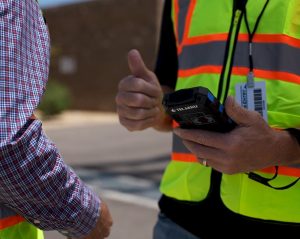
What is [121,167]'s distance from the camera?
994 centimetres

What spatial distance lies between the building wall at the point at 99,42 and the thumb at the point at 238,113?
21.8 meters

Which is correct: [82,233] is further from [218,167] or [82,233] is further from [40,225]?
[218,167]

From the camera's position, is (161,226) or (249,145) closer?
(249,145)

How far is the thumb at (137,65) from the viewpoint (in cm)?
199

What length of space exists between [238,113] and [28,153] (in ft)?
1.86

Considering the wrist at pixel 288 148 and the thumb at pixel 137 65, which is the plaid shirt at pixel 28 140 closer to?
the thumb at pixel 137 65

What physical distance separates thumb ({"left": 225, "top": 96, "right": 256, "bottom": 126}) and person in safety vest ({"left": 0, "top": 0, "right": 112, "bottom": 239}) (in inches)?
19.5

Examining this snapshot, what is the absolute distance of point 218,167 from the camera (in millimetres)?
1610

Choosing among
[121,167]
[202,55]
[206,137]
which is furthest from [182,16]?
[121,167]

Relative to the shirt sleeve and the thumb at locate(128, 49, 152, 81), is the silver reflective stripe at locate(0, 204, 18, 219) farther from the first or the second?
the shirt sleeve

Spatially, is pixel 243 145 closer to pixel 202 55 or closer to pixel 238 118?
pixel 238 118

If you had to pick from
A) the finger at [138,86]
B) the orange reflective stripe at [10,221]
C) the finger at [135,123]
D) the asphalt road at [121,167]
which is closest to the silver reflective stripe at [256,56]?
the finger at [138,86]

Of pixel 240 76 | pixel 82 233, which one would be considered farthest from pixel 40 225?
pixel 240 76

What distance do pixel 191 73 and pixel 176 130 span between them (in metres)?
0.32
